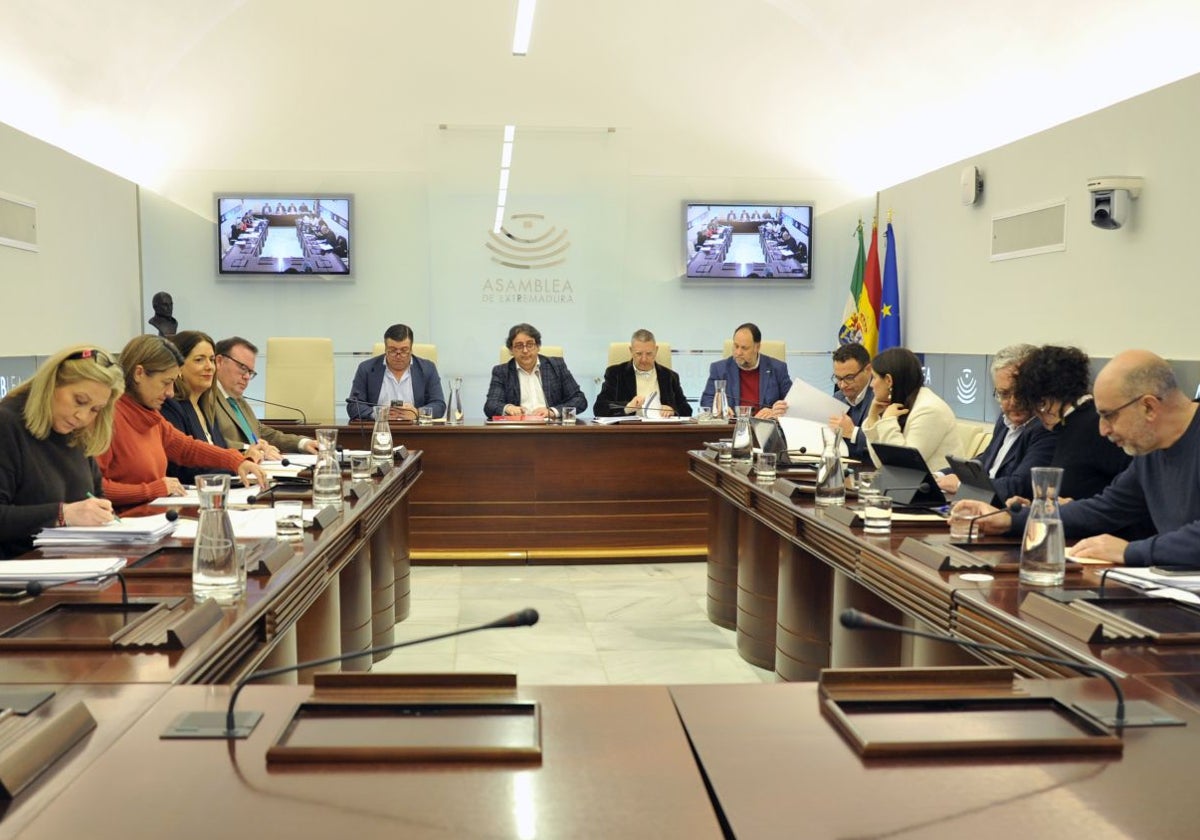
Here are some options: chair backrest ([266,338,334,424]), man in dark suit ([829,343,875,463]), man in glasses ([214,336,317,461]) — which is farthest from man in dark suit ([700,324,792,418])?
man in glasses ([214,336,317,461])

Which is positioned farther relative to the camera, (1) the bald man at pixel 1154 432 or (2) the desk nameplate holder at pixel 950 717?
(1) the bald man at pixel 1154 432

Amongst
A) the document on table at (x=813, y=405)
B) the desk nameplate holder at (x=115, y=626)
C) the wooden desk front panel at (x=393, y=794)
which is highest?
the document on table at (x=813, y=405)

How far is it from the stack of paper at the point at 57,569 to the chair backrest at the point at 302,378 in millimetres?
4347

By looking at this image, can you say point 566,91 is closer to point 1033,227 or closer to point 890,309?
point 890,309

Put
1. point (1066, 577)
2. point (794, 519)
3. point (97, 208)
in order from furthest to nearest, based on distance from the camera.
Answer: point (97, 208) < point (794, 519) < point (1066, 577)

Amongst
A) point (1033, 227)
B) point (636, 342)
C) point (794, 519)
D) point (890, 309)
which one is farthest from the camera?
point (890, 309)

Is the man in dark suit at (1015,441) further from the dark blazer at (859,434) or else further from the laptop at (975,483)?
the dark blazer at (859,434)

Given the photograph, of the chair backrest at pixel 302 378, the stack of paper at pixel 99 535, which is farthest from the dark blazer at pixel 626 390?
the stack of paper at pixel 99 535

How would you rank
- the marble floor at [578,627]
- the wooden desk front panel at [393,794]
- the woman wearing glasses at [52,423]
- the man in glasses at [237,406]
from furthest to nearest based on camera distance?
the man in glasses at [237,406] < the marble floor at [578,627] < the woman wearing glasses at [52,423] < the wooden desk front panel at [393,794]

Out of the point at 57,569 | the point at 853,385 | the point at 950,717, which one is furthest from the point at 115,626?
the point at 853,385

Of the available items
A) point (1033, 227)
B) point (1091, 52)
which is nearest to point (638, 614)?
point (1033, 227)

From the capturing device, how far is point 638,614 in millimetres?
4828

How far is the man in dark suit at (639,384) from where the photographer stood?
664cm

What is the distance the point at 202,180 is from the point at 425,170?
1.74 metres
